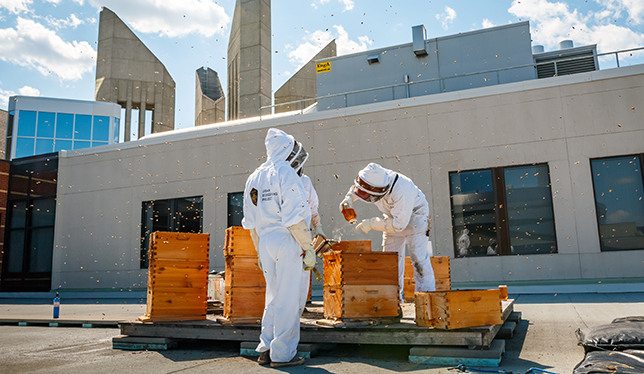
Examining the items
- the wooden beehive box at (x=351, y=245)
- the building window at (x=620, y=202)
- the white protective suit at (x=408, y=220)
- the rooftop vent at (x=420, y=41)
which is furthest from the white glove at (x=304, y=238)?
the rooftop vent at (x=420, y=41)

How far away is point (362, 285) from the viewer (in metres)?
4.53

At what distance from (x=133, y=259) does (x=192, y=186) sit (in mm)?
3240

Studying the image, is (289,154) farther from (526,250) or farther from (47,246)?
(47,246)

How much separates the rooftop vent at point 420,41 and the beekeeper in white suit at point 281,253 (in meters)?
10.5

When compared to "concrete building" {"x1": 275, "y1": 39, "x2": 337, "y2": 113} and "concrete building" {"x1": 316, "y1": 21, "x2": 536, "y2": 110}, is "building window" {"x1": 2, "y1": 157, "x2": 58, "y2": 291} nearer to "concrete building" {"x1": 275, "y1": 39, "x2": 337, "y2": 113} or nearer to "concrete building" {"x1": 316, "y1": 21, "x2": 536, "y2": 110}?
"concrete building" {"x1": 316, "y1": 21, "x2": 536, "y2": 110}

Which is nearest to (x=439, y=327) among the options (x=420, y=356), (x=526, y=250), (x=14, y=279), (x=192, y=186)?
(x=420, y=356)

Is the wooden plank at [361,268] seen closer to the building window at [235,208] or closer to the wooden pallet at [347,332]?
the wooden pallet at [347,332]

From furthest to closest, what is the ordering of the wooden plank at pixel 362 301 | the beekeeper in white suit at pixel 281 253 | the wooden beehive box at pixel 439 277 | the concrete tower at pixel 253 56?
the concrete tower at pixel 253 56, the wooden beehive box at pixel 439 277, the wooden plank at pixel 362 301, the beekeeper in white suit at pixel 281 253

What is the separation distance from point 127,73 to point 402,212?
27.6 meters

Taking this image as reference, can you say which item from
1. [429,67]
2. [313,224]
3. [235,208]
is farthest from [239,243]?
[429,67]

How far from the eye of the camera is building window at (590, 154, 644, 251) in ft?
33.9

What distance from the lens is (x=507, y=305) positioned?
219 inches

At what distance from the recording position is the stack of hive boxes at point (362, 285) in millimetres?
4465

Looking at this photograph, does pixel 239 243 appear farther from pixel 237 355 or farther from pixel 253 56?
pixel 253 56
